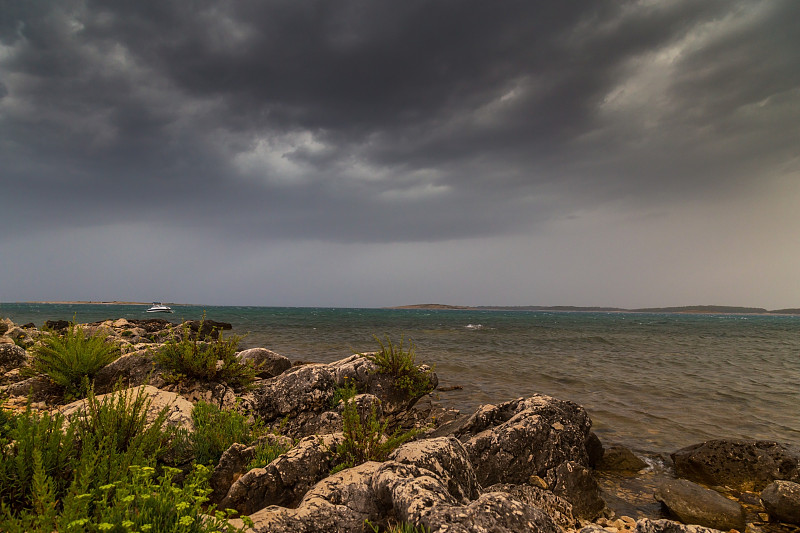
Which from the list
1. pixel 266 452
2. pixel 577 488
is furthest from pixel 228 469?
pixel 577 488

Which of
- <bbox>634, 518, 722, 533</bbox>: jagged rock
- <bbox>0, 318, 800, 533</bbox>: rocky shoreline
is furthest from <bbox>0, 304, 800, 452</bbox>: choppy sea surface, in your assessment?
<bbox>634, 518, 722, 533</bbox>: jagged rock

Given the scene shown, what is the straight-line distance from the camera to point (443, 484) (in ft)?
14.1

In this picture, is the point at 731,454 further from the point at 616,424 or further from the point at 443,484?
the point at 443,484

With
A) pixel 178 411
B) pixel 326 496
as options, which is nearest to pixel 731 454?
→ pixel 326 496

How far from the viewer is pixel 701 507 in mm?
6355

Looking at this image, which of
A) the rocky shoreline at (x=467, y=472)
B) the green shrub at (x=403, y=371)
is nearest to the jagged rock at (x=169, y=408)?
the rocky shoreline at (x=467, y=472)

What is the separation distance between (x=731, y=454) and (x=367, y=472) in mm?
8376

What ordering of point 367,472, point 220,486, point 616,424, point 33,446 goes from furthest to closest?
point 616,424 → point 220,486 → point 367,472 → point 33,446

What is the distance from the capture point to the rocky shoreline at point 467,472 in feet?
13.1

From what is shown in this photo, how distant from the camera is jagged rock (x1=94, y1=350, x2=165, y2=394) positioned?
8.89 meters

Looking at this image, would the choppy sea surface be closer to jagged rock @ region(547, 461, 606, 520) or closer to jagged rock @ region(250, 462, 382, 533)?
jagged rock @ region(547, 461, 606, 520)

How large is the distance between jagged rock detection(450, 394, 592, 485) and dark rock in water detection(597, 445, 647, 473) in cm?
138

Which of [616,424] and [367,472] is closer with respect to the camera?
[367,472]

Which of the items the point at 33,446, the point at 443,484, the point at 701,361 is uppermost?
the point at 33,446
